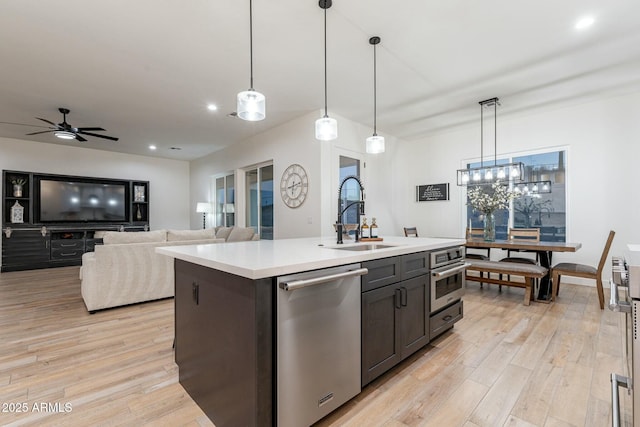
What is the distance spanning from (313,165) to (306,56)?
5.93 ft

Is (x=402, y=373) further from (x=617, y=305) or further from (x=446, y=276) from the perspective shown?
(x=617, y=305)

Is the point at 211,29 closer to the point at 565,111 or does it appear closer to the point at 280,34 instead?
the point at 280,34

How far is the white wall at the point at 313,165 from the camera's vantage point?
15.3 feet

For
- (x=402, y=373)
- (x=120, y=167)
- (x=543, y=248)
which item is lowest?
(x=402, y=373)

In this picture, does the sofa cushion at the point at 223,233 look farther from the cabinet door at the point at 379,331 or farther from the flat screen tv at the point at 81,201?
the cabinet door at the point at 379,331

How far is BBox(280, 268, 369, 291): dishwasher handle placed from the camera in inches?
50.4

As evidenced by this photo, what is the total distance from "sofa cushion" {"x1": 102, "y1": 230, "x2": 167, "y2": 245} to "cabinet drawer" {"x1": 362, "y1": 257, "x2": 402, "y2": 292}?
3.20 m

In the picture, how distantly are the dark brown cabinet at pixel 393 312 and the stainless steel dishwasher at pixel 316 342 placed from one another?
111 millimetres

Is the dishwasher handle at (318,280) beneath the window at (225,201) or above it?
beneath

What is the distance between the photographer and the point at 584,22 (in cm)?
259

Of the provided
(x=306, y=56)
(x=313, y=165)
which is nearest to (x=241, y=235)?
(x=313, y=165)

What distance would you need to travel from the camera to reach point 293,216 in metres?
5.12

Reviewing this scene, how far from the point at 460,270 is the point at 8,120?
7502 mm

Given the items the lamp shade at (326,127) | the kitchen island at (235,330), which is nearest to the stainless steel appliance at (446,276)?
the kitchen island at (235,330)
